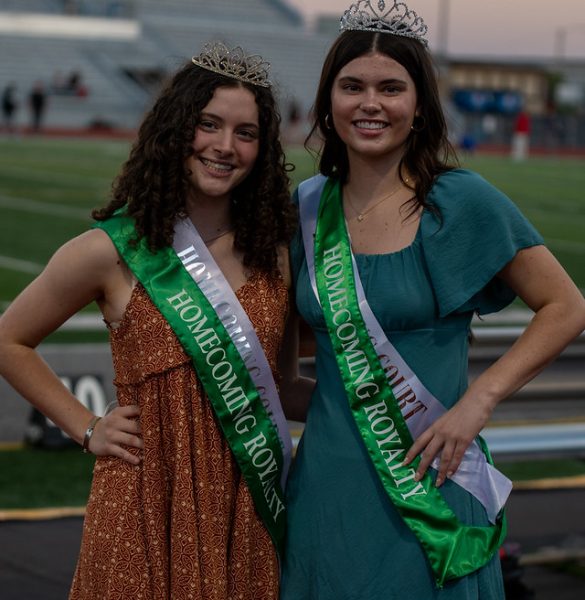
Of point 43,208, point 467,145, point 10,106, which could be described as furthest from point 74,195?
point 467,145

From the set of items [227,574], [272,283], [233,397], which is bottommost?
[227,574]

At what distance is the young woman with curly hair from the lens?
2.59 meters

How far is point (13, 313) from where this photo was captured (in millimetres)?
2658

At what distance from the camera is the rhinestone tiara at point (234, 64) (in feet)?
8.70

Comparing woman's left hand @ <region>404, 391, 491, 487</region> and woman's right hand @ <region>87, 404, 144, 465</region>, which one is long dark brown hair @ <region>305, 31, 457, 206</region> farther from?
woman's right hand @ <region>87, 404, 144, 465</region>

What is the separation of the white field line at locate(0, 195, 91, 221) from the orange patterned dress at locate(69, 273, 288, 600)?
12726 mm

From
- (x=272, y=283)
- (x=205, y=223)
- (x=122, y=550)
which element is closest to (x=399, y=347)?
(x=272, y=283)

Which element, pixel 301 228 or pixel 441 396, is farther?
pixel 301 228

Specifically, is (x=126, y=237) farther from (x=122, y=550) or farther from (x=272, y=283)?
(x=122, y=550)

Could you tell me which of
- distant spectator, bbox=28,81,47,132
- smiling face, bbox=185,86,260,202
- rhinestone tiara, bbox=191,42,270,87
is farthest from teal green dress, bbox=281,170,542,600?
distant spectator, bbox=28,81,47,132

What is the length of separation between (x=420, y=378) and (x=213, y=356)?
394 millimetres

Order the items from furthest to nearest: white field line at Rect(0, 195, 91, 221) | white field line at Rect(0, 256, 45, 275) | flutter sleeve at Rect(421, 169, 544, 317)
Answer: white field line at Rect(0, 195, 91, 221) → white field line at Rect(0, 256, 45, 275) → flutter sleeve at Rect(421, 169, 544, 317)

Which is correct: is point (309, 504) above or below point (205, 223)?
below

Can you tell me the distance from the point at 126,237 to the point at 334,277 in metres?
0.39
